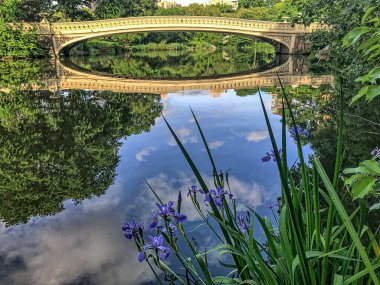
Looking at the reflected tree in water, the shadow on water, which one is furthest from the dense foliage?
the reflected tree in water

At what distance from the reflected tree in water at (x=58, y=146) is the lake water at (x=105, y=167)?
14 millimetres

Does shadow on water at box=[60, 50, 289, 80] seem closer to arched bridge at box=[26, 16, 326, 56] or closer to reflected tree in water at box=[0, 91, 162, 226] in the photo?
arched bridge at box=[26, 16, 326, 56]

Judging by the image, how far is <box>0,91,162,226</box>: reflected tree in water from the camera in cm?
373

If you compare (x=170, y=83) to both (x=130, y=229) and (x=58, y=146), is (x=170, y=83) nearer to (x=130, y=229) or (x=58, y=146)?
(x=58, y=146)

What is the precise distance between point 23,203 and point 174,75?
444 inches

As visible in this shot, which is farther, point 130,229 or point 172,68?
point 172,68

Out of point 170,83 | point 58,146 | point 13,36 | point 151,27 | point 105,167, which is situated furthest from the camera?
point 151,27

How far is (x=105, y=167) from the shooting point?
4.45 meters

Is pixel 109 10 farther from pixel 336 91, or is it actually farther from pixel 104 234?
pixel 104 234

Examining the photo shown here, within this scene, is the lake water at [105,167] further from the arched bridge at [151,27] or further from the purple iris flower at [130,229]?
the arched bridge at [151,27]

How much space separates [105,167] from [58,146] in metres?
1.10

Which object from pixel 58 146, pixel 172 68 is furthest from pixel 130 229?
pixel 172 68

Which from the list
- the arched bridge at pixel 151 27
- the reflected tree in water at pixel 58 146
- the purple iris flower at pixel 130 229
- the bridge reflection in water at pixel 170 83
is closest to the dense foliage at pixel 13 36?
the arched bridge at pixel 151 27

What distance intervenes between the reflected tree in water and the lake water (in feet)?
0.04
